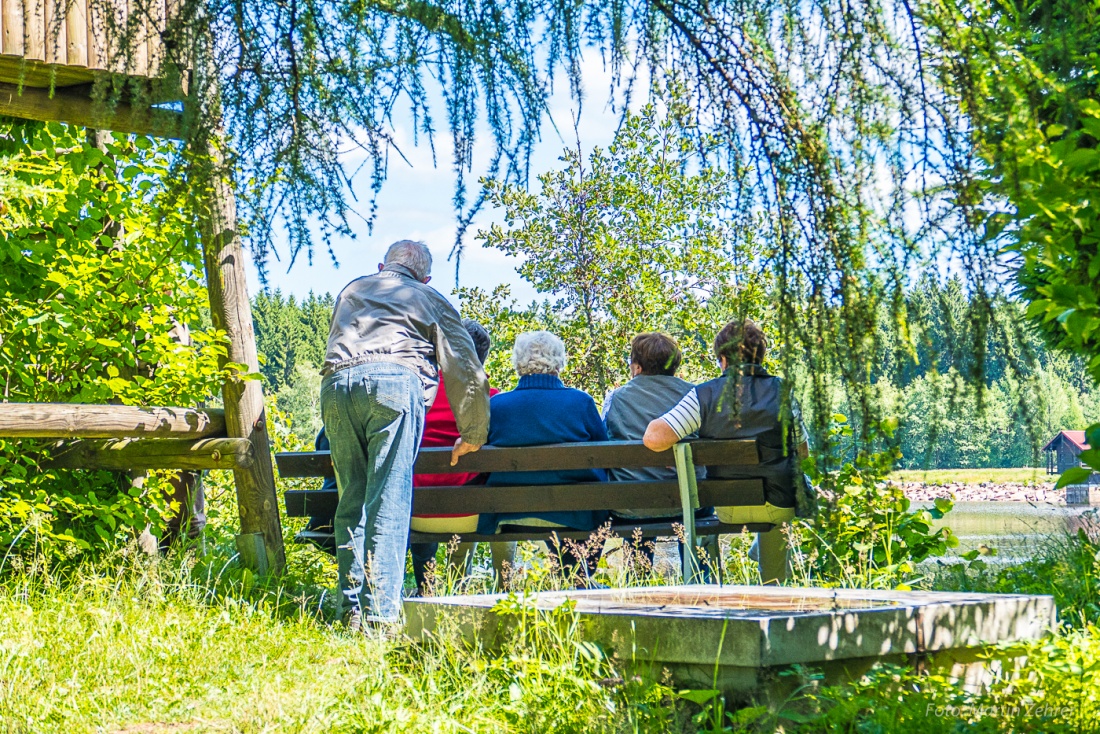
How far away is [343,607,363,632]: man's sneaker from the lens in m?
4.14

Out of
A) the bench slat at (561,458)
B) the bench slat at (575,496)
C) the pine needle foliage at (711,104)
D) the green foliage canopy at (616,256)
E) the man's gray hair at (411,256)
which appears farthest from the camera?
the green foliage canopy at (616,256)

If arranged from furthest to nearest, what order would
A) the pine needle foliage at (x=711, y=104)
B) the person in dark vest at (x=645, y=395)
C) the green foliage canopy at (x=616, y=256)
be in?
1. the green foliage canopy at (x=616, y=256)
2. the person in dark vest at (x=645, y=395)
3. the pine needle foliage at (x=711, y=104)

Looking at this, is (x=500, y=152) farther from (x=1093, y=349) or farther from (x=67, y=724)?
(x=1093, y=349)

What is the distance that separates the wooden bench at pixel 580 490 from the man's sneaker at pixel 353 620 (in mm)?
→ 845

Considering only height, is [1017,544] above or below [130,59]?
below

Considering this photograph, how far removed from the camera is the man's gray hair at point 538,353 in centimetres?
526

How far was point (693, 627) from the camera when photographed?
9.46 ft

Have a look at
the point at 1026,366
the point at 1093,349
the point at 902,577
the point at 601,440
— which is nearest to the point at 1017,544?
the point at 902,577

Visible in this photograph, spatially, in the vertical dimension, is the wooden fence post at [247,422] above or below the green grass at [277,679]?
above

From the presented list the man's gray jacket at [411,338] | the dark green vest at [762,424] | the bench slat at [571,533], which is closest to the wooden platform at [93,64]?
the man's gray jacket at [411,338]

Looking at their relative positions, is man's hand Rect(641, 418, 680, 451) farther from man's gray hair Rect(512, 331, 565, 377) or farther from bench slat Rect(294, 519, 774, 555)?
man's gray hair Rect(512, 331, 565, 377)

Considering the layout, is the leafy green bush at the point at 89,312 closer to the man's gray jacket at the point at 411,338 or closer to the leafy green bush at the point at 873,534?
the man's gray jacket at the point at 411,338

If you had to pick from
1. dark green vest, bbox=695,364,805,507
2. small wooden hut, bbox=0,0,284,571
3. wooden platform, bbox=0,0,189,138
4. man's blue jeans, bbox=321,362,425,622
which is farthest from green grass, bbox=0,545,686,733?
dark green vest, bbox=695,364,805,507

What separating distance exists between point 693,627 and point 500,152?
54.2 inches
